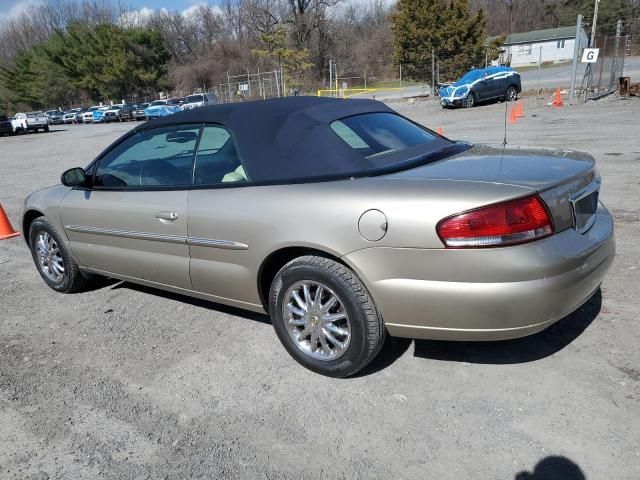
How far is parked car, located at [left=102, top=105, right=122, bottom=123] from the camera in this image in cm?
4585

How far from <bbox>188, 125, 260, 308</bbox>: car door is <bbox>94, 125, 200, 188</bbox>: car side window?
16 cm

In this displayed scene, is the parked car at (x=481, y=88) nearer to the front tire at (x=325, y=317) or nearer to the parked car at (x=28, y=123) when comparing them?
the front tire at (x=325, y=317)

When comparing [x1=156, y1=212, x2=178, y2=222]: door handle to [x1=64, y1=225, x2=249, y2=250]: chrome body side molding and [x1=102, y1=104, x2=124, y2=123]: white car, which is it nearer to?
[x1=64, y1=225, x2=249, y2=250]: chrome body side molding

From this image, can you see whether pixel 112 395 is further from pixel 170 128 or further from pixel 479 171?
pixel 479 171

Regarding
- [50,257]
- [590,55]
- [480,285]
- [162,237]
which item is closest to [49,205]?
[50,257]

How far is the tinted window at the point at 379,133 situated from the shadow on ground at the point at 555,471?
190 cm

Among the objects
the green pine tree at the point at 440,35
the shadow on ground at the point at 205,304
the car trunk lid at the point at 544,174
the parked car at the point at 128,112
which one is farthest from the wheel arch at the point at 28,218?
the parked car at the point at 128,112

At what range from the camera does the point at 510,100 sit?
2498 cm

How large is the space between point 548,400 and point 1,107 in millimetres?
90854

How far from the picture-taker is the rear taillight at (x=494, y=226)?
2.50m

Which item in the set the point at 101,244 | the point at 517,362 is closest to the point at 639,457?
the point at 517,362

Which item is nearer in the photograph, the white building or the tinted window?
the tinted window

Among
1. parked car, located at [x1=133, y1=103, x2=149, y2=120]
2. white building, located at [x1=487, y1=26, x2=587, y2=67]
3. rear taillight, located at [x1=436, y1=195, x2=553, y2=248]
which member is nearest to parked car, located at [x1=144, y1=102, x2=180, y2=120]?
parked car, located at [x1=133, y1=103, x2=149, y2=120]

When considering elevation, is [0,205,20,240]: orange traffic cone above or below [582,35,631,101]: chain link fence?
below
